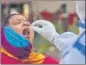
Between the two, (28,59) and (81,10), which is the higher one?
(81,10)

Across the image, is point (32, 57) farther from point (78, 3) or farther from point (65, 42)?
point (78, 3)

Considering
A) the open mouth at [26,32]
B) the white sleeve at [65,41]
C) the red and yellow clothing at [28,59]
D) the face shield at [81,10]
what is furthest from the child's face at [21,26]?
the face shield at [81,10]

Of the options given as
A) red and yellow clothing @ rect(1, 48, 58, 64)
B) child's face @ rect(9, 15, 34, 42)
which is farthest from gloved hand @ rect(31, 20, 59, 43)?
red and yellow clothing @ rect(1, 48, 58, 64)

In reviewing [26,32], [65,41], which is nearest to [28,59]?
[26,32]

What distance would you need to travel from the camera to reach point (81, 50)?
132 cm

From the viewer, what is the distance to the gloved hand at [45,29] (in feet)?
5.77

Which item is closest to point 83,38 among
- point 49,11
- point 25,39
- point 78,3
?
point 78,3

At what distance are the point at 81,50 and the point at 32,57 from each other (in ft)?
2.12

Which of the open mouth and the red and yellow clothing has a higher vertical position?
the open mouth

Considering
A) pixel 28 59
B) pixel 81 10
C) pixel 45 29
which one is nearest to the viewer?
pixel 81 10

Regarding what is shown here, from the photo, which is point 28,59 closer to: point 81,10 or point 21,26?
point 21,26

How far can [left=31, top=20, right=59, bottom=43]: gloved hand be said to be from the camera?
176cm

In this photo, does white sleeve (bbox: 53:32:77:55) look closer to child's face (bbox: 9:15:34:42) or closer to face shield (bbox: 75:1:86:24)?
face shield (bbox: 75:1:86:24)

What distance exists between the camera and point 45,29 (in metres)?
1.81
